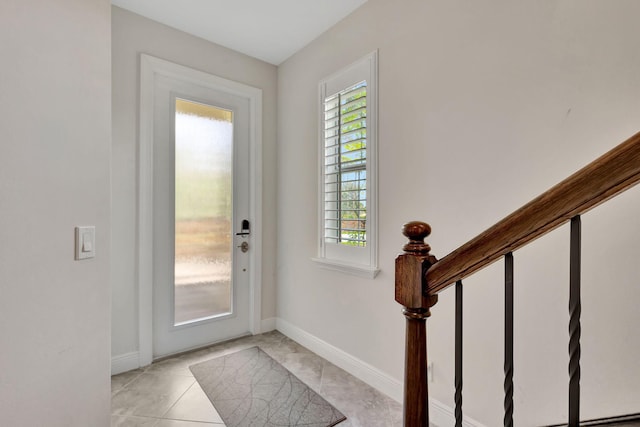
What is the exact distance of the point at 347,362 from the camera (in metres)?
2.26

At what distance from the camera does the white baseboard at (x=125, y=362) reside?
217cm

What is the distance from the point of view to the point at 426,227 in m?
0.80

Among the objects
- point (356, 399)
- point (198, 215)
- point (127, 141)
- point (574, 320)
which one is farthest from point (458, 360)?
point (127, 141)

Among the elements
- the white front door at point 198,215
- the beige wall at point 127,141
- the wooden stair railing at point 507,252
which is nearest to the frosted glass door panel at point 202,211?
the white front door at point 198,215

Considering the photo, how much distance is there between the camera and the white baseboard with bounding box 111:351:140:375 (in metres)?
2.17

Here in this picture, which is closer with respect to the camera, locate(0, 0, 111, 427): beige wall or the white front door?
locate(0, 0, 111, 427): beige wall

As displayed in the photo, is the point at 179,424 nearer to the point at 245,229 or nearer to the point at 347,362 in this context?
the point at 347,362

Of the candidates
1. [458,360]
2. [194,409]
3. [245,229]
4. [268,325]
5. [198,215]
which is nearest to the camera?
[458,360]

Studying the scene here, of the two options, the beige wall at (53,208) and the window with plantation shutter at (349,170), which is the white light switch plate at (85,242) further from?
the window with plantation shutter at (349,170)

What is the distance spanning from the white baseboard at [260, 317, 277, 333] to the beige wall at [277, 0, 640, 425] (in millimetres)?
986

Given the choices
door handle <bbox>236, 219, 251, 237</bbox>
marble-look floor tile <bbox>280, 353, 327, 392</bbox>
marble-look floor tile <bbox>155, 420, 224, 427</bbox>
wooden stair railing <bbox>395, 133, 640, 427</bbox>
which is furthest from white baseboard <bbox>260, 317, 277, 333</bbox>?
wooden stair railing <bbox>395, 133, 640, 427</bbox>

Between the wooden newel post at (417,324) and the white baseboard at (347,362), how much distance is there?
1.23 m

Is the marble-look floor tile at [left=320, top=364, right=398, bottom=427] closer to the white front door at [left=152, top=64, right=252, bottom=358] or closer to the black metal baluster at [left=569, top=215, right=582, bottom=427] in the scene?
the white front door at [left=152, top=64, right=252, bottom=358]

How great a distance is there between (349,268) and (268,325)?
1.28 m
